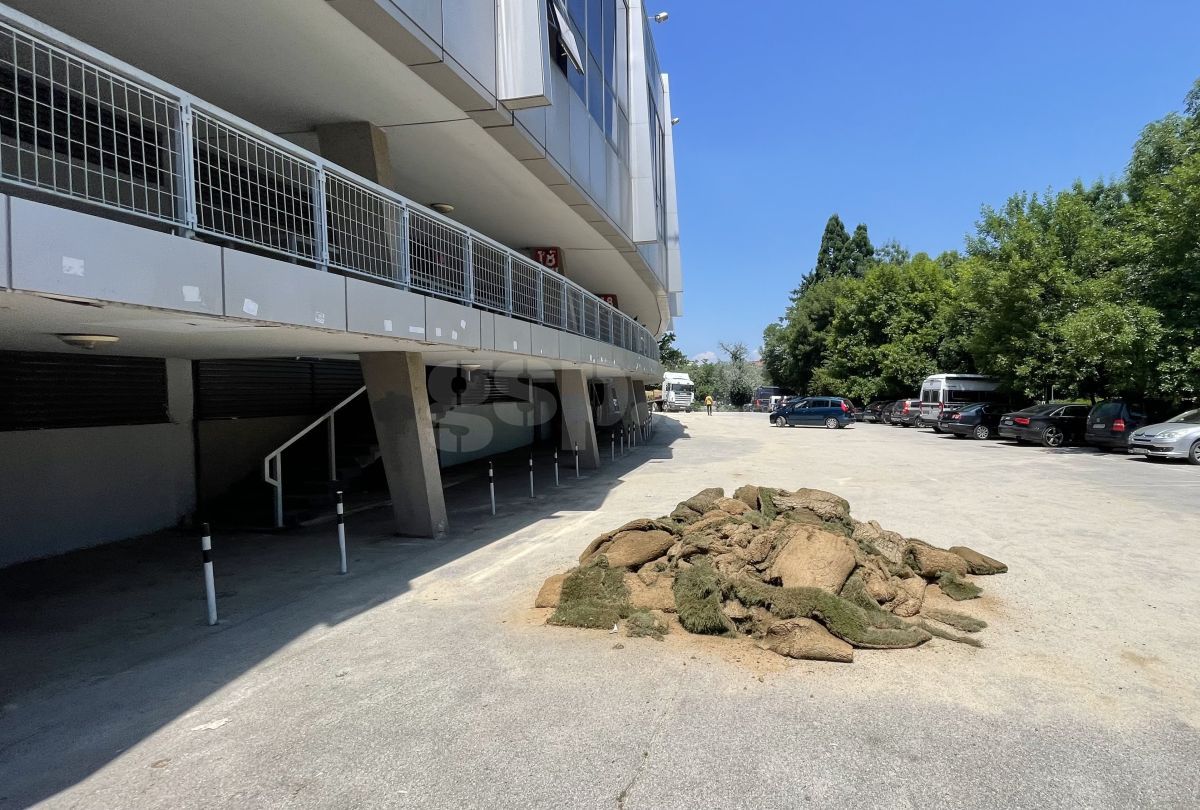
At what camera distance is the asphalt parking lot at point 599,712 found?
338 cm

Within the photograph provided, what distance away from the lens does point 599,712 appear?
4176 millimetres

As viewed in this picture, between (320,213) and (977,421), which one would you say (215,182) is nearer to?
(320,213)

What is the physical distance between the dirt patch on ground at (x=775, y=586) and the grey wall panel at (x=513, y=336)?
3.83m

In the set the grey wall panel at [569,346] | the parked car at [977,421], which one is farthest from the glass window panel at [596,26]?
the parked car at [977,421]

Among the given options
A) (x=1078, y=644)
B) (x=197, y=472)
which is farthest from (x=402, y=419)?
(x=1078, y=644)

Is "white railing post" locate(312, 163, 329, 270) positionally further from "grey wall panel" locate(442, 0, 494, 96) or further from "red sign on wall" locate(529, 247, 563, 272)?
"red sign on wall" locate(529, 247, 563, 272)

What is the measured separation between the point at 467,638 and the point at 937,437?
91.1 feet

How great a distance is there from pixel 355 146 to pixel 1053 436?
76.5 ft

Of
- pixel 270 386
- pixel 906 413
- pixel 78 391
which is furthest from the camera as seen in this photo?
pixel 906 413

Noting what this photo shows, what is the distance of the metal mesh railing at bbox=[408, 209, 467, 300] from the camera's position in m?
8.18

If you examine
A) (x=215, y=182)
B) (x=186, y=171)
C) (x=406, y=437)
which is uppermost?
(x=215, y=182)

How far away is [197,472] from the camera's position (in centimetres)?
1077

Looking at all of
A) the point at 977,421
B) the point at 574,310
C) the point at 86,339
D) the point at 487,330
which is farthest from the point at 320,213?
the point at 977,421

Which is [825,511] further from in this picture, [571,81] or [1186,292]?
[1186,292]
